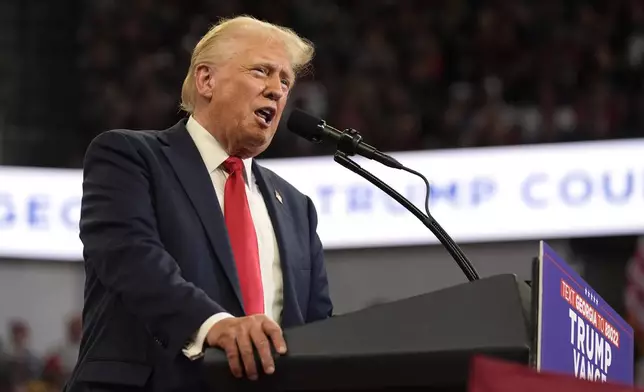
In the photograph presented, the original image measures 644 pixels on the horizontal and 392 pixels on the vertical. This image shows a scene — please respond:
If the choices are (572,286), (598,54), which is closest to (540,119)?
(598,54)

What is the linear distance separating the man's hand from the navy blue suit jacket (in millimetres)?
86

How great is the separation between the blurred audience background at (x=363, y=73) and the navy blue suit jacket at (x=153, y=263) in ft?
14.9

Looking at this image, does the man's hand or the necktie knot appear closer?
the man's hand

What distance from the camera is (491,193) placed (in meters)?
6.49

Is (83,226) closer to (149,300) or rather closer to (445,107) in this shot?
(149,300)

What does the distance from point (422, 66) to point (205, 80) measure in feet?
17.9

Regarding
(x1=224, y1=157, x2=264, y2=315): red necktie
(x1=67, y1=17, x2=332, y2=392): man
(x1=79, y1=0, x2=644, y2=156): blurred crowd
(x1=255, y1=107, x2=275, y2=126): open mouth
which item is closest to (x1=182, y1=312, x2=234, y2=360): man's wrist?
(x1=67, y1=17, x2=332, y2=392): man

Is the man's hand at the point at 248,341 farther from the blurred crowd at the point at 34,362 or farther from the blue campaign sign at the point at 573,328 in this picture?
the blurred crowd at the point at 34,362

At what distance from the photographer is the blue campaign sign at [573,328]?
150cm

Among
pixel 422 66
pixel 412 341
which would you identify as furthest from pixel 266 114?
pixel 422 66

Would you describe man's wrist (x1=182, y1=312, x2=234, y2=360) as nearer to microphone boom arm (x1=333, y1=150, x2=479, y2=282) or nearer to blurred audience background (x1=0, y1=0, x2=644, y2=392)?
microphone boom arm (x1=333, y1=150, x2=479, y2=282)

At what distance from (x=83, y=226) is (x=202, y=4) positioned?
677 cm

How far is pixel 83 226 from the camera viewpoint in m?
1.95

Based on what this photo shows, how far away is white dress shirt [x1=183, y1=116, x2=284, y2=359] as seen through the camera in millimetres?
2113
